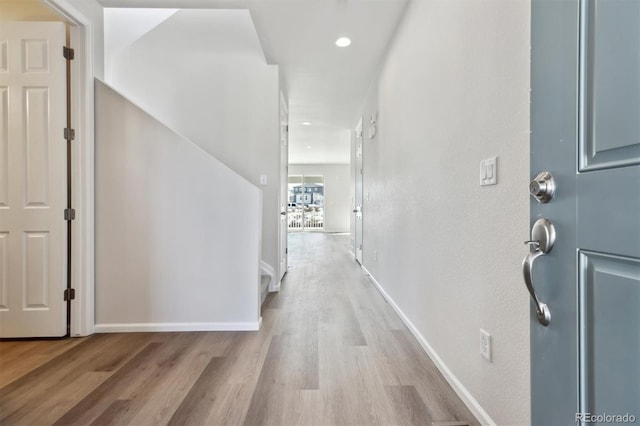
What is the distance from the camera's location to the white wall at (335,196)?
37.2 feet

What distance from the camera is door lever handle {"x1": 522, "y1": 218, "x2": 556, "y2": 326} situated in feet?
2.03

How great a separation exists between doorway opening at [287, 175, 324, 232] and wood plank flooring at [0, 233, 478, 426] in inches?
359

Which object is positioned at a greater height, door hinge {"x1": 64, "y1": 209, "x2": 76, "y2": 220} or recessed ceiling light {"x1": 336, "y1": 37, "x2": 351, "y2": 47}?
recessed ceiling light {"x1": 336, "y1": 37, "x2": 351, "y2": 47}

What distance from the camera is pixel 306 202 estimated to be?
11.7 meters

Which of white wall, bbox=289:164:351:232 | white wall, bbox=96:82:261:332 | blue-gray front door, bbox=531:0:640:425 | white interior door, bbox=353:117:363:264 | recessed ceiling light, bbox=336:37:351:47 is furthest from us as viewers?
white wall, bbox=289:164:351:232

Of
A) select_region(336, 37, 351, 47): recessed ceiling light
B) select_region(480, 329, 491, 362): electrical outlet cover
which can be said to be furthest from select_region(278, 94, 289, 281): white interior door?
select_region(480, 329, 491, 362): electrical outlet cover

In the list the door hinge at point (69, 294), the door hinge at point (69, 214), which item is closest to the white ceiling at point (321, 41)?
the door hinge at point (69, 214)


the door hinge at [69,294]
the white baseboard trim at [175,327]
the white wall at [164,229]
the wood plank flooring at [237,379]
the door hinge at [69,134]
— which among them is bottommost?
the wood plank flooring at [237,379]

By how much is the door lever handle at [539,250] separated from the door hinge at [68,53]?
304 cm

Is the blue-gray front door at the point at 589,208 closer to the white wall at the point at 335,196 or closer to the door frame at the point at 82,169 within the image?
the door frame at the point at 82,169

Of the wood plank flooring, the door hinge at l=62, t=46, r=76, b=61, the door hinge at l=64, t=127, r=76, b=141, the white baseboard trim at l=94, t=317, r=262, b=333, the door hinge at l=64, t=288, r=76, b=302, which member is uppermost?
the door hinge at l=62, t=46, r=76, b=61

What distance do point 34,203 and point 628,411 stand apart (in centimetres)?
310

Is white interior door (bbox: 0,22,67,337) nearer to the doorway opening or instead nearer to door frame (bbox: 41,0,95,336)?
door frame (bbox: 41,0,95,336)

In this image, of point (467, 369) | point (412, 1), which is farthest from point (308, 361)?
point (412, 1)
